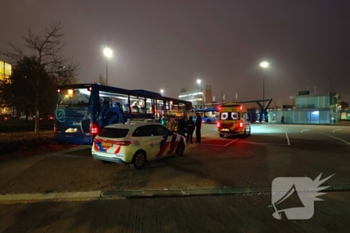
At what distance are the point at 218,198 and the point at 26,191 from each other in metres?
4.80

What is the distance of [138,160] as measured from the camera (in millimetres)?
8281

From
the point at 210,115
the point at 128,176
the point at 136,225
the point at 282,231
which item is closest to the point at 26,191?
the point at 128,176

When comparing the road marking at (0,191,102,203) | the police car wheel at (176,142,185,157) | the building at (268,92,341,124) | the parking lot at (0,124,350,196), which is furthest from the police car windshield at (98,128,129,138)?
the building at (268,92,341,124)

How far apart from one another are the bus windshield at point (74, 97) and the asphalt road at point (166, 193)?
249cm

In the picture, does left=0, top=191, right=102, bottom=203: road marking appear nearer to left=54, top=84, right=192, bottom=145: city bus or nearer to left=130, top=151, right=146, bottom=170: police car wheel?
left=130, top=151, right=146, bottom=170: police car wheel

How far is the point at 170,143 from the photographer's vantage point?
32.4ft

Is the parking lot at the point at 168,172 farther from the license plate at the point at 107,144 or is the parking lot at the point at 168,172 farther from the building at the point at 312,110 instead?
the building at the point at 312,110

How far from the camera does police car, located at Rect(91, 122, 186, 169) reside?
7816 mm

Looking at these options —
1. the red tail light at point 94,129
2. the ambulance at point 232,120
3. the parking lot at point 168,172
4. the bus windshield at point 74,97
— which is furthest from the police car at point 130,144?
the ambulance at point 232,120

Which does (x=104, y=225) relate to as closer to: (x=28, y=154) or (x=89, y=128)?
(x=89, y=128)

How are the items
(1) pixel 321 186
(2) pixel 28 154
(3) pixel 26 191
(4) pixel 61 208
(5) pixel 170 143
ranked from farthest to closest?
(2) pixel 28 154 → (5) pixel 170 143 → (1) pixel 321 186 → (3) pixel 26 191 → (4) pixel 61 208

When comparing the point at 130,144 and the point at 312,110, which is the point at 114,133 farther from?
the point at 312,110

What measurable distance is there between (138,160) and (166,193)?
2.44 meters

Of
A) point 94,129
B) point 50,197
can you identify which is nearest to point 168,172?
point 50,197
